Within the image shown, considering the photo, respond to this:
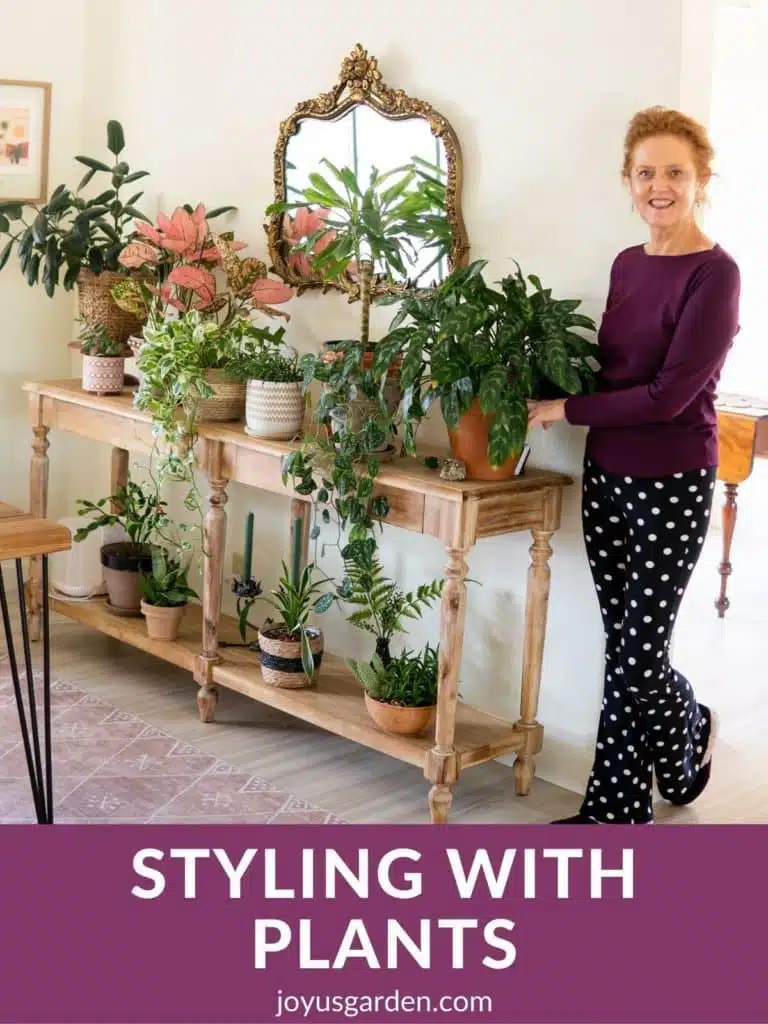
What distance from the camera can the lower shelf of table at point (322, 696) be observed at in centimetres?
356

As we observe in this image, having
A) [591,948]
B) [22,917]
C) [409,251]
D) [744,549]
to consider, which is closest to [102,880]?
[22,917]

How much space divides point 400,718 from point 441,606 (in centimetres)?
35

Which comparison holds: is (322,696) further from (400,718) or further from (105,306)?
(105,306)

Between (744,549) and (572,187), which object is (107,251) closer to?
(572,187)

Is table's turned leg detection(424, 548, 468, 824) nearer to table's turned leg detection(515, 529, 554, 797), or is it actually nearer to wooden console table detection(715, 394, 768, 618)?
table's turned leg detection(515, 529, 554, 797)

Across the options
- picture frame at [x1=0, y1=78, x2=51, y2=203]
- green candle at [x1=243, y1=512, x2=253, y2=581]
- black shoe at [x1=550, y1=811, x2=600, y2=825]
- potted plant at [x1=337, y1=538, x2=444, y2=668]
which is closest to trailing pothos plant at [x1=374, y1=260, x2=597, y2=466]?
potted plant at [x1=337, y1=538, x2=444, y2=668]

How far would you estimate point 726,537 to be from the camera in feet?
18.4

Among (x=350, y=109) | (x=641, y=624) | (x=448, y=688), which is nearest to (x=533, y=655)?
(x=448, y=688)

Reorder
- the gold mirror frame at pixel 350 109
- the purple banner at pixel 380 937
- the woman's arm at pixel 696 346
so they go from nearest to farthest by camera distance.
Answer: the purple banner at pixel 380 937, the woman's arm at pixel 696 346, the gold mirror frame at pixel 350 109

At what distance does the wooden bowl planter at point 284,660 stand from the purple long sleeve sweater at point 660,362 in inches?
41.3

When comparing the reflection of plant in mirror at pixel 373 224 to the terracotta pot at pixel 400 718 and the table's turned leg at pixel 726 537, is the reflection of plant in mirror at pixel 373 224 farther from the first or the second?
the table's turned leg at pixel 726 537

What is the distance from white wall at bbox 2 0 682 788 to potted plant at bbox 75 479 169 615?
30cm

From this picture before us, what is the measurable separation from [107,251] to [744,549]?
3.56m

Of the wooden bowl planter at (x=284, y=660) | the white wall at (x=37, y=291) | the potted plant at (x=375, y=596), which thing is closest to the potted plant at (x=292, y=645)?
the wooden bowl planter at (x=284, y=660)
